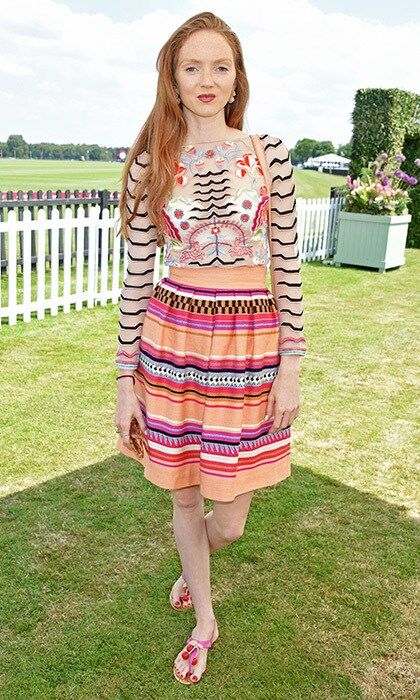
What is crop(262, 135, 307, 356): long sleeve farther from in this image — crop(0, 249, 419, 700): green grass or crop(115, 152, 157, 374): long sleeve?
crop(0, 249, 419, 700): green grass

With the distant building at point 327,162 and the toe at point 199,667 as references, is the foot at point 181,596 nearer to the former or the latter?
the toe at point 199,667

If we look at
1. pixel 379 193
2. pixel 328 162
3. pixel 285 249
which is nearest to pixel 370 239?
pixel 379 193

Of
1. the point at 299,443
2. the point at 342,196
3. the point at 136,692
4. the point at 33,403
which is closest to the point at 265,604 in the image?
the point at 136,692

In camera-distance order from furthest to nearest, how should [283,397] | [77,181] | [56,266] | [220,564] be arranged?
[77,181] → [56,266] → [220,564] → [283,397]

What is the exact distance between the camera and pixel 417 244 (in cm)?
1603

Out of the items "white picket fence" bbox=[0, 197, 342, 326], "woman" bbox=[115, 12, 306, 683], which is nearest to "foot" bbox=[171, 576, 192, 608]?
"woman" bbox=[115, 12, 306, 683]

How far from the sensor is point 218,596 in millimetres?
2889

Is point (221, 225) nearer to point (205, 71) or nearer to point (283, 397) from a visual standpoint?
point (205, 71)

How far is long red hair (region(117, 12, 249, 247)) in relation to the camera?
2.07 m

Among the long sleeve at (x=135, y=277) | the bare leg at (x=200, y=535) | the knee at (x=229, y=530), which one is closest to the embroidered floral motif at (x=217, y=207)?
the long sleeve at (x=135, y=277)

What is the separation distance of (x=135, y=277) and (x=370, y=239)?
397 inches

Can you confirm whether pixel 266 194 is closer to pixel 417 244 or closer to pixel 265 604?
pixel 265 604

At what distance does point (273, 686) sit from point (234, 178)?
179cm

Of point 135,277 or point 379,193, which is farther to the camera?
point 379,193
